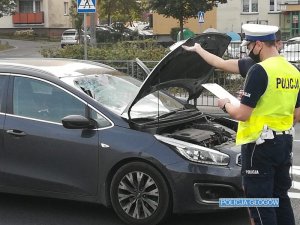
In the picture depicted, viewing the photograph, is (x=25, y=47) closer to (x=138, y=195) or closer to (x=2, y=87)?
(x=2, y=87)

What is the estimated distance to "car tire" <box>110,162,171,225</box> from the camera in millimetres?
4957

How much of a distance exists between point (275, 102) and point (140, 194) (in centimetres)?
179

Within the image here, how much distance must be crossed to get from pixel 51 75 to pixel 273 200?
8.73 ft

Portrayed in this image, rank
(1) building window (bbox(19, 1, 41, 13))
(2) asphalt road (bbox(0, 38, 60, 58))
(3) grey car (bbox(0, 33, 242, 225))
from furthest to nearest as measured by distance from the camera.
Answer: (1) building window (bbox(19, 1, 41, 13)) → (2) asphalt road (bbox(0, 38, 60, 58)) → (3) grey car (bbox(0, 33, 242, 225))

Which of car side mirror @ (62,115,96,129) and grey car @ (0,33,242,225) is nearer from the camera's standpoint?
grey car @ (0,33,242,225)

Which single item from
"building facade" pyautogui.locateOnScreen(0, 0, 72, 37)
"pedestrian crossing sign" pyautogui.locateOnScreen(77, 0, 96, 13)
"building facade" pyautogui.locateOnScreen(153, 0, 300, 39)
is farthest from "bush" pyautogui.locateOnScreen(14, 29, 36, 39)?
"pedestrian crossing sign" pyautogui.locateOnScreen(77, 0, 96, 13)

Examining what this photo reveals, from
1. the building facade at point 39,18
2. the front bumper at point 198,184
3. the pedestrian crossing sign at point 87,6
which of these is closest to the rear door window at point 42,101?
the front bumper at point 198,184

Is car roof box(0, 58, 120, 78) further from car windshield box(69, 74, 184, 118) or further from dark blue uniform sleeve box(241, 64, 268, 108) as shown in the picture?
dark blue uniform sleeve box(241, 64, 268, 108)

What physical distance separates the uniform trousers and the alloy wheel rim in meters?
1.29

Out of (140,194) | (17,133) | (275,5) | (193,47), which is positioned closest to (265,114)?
(193,47)

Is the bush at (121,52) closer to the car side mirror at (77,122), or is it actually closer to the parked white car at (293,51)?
the parked white car at (293,51)

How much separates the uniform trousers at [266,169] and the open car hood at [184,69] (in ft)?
4.02

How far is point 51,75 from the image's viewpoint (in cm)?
550

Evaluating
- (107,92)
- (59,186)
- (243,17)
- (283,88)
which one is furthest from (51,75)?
(243,17)
